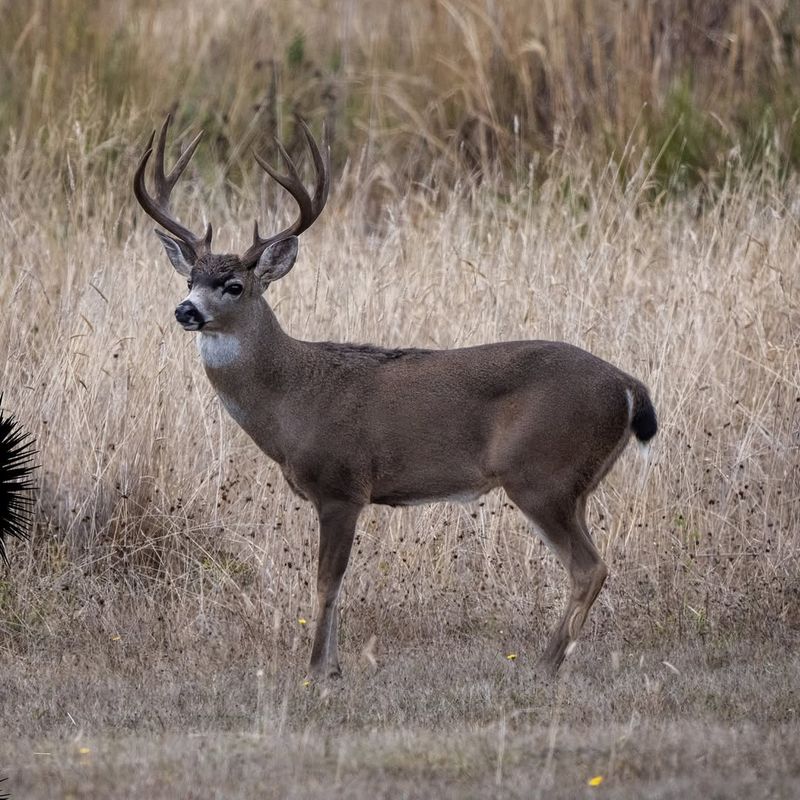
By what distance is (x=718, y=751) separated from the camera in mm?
4895

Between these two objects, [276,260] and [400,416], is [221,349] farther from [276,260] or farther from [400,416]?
[400,416]

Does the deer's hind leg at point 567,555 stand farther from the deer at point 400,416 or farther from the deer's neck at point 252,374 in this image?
the deer's neck at point 252,374

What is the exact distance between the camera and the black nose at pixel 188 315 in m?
6.31

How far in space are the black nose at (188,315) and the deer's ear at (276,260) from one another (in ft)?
1.45

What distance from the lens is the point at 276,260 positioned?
677cm

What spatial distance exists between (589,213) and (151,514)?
145 inches

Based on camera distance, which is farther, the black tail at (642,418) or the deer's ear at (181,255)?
the deer's ear at (181,255)

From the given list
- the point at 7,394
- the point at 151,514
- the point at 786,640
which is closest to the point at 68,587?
the point at 151,514

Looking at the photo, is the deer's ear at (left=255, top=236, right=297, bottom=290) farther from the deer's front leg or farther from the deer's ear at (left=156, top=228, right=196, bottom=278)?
the deer's front leg

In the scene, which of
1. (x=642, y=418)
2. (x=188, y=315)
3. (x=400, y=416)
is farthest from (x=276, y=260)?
(x=642, y=418)

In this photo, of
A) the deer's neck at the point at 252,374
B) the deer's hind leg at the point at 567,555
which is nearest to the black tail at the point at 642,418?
the deer's hind leg at the point at 567,555

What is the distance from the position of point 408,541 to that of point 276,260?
153 cm

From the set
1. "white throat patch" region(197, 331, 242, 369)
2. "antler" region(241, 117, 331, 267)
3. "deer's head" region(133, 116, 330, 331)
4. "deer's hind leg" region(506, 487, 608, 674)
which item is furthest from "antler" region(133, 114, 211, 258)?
"deer's hind leg" region(506, 487, 608, 674)

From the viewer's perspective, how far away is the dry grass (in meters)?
5.05
